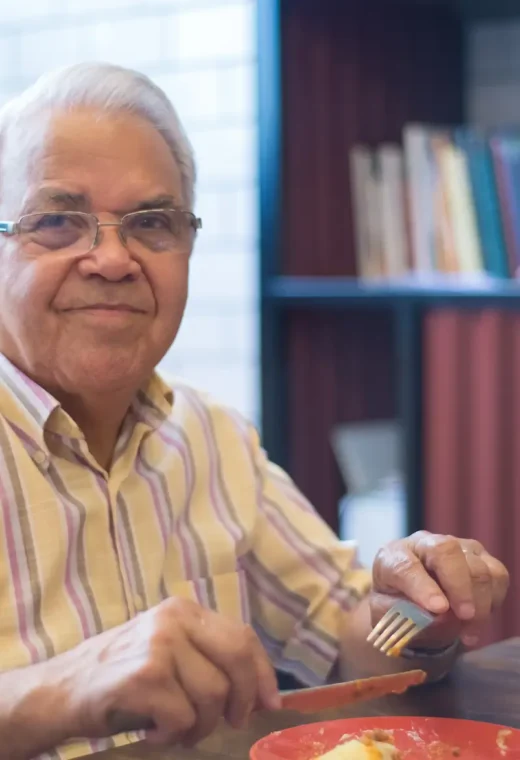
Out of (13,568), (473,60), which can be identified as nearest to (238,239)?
(473,60)

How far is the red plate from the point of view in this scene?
101 cm

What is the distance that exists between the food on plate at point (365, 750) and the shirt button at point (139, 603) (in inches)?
15.2

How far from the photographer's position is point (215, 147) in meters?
2.78

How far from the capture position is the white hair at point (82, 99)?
133 centimetres

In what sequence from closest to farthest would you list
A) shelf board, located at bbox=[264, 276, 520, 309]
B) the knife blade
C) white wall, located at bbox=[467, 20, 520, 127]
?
the knife blade, shelf board, located at bbox=[264, 276, 520, 309], white wall, located at bbox=[467, 20, 520, 127]

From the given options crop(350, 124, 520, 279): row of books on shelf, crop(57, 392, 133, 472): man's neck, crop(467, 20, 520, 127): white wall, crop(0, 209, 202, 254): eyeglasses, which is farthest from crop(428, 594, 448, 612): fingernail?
crop(467, 20, 520, 127): white wall

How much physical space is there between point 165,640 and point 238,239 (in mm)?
1887

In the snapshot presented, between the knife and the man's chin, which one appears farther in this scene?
the man's chin

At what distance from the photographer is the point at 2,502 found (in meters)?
1.27

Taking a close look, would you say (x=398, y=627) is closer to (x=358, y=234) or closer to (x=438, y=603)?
(x=438, y=603)

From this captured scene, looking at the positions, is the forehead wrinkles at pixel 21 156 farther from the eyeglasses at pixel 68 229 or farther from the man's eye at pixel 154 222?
the man's eye at pixel 154 222

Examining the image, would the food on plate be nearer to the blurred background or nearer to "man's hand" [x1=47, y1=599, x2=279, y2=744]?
"man's hand" [x1=47, y1=599, x2=279, y2=744]

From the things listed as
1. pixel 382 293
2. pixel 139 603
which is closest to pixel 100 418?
pixel 139 603

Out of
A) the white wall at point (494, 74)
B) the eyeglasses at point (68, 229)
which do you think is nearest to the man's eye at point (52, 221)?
the eyeglasses at point (68, 229)
